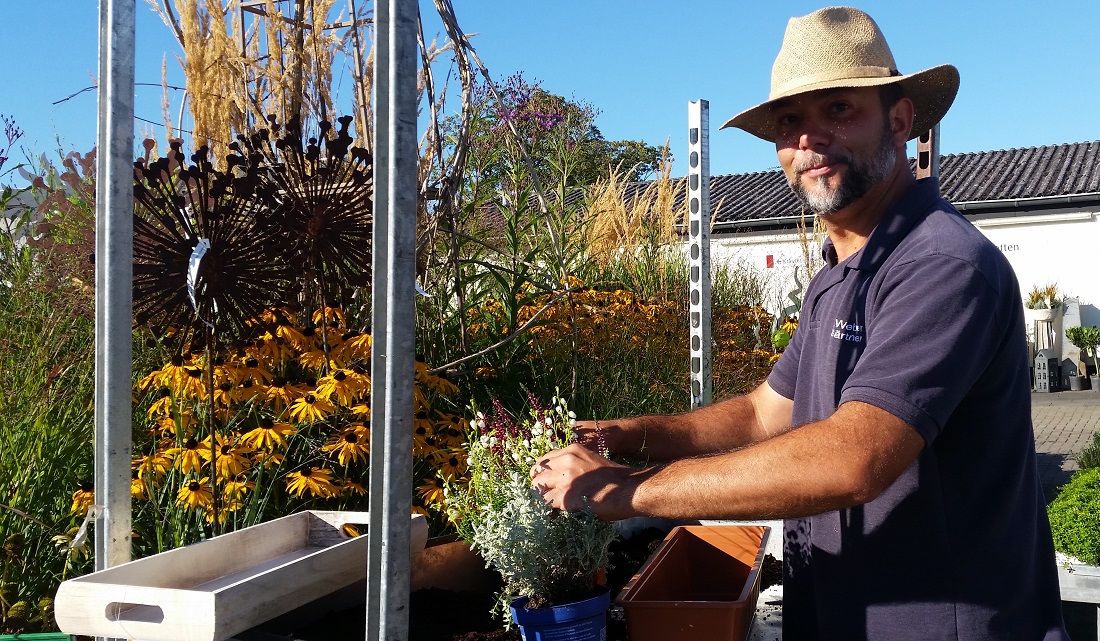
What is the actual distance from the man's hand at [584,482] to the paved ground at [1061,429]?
5.62m

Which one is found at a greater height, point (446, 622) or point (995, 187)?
point (995, 187)

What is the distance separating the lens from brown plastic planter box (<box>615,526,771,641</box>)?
62.2 inches

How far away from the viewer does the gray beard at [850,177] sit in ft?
5.41

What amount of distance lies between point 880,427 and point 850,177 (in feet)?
1.92

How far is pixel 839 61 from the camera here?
163cm

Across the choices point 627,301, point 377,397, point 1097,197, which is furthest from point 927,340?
point 1097,197

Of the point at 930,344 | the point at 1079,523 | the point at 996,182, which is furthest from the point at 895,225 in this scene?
the point at 996,182

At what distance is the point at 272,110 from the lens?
12.0 feet

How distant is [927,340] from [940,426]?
0.40 ft

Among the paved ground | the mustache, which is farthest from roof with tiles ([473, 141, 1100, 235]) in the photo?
the mustache

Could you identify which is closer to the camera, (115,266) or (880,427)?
(880,427)

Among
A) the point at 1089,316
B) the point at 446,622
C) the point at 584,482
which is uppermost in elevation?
the point at 1089,316

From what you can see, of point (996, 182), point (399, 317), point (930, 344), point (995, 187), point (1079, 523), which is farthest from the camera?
point (996, 182)

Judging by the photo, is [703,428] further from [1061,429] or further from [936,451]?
[1061,429]
